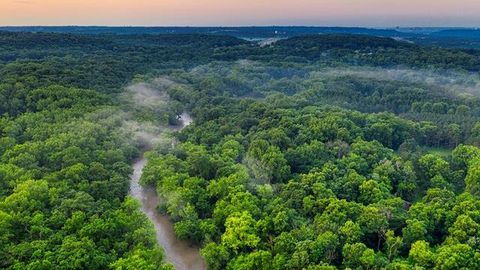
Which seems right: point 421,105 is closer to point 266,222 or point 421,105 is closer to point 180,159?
point 180,159

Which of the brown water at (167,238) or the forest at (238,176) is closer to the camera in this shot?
the forest at (238,176)

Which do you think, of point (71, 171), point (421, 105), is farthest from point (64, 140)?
point (421, 105)

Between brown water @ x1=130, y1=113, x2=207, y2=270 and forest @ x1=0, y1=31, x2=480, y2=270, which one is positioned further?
brown water @ x1=130, y1=113, x2=207, y2=270

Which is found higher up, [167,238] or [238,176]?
[238,176]

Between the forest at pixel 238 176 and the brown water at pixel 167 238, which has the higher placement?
the forest at pixel 238 176

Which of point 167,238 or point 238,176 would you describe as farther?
point 238,176
